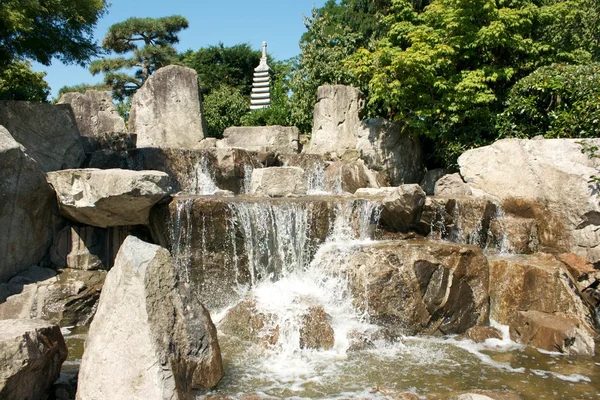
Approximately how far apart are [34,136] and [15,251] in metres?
2.72

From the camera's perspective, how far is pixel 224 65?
27109 mm

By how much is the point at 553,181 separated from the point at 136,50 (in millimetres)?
22464

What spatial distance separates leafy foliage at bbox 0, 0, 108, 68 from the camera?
→ 974 centimetres

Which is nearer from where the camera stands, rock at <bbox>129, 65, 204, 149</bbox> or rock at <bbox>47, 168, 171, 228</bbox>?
rock at <bbox>47, 168, 171, 228</bbox>

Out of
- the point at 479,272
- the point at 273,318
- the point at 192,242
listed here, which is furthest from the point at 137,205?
the point at 479,272

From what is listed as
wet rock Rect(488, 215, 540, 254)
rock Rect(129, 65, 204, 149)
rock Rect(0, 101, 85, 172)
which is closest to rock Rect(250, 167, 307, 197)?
rock Rect(0, 101, 85, 172)

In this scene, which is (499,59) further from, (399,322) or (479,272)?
(399,322)

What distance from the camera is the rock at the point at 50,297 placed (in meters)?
7.68

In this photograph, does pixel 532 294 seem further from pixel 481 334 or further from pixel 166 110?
pixel 166 110

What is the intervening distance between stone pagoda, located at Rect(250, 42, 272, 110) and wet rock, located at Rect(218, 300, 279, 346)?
63.6 ft

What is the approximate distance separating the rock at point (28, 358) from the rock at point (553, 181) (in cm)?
817

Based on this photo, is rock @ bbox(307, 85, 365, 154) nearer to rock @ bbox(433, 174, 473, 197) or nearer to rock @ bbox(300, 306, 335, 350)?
rock @ bbox(433, 174, 473, 197)

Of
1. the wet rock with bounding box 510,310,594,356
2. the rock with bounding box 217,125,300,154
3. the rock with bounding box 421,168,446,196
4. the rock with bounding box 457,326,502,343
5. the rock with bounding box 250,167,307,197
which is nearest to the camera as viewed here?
the wet rock with bounding box 510,310,594,356

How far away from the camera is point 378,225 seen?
9.30 m
